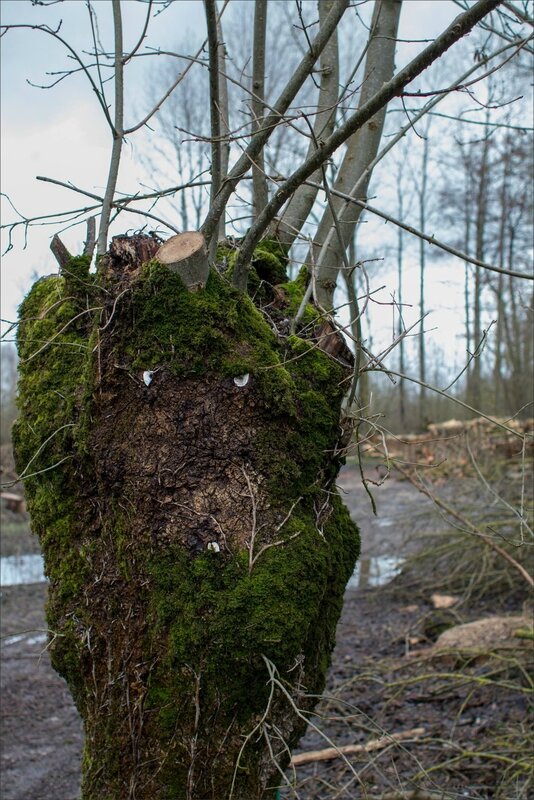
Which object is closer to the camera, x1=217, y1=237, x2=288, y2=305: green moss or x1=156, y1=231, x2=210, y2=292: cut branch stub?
x1=156, y1=231, x2=210, y2=292: cut branch stub

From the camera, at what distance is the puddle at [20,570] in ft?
32.9

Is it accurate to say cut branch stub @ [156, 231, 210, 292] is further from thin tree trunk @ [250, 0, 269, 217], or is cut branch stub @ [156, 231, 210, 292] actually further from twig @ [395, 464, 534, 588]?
twig @ [395, 464, 534, 588]

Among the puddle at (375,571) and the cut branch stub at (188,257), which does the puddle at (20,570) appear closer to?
the puddle at (375,571)

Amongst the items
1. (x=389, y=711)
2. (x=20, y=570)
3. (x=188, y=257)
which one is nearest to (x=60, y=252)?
(x=188, y=257)

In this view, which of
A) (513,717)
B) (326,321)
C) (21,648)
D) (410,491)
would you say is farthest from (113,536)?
(410,491)

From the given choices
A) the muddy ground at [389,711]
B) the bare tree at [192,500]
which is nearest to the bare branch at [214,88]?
the bare tree at [192,500]

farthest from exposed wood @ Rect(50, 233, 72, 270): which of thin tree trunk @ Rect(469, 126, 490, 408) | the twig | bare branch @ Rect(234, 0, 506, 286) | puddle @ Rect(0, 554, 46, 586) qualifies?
thin tree trunk @ Rect(469, 126, 490, 408)

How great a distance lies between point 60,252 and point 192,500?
3.56 ft

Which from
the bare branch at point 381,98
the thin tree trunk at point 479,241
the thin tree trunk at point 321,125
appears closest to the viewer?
the bare branch at point 381,98

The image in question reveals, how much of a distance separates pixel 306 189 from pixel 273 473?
67.4 inches

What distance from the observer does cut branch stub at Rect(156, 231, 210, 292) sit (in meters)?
2.18

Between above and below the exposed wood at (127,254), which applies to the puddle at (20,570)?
below

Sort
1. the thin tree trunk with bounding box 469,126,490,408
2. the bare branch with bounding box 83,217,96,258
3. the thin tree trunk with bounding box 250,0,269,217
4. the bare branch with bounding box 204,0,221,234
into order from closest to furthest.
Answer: the bare branch with bounding box 204,0,221,234
the bare branch with bounding box 83,217,96,258
the thin tree trunk with bounding box 250,0,269,217
the thin tree trunk with bounding box 469,126,490,408

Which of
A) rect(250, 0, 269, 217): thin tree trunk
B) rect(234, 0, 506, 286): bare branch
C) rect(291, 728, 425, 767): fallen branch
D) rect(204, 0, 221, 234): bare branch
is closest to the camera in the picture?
rect(234, 0, 506, 286): bare branch
